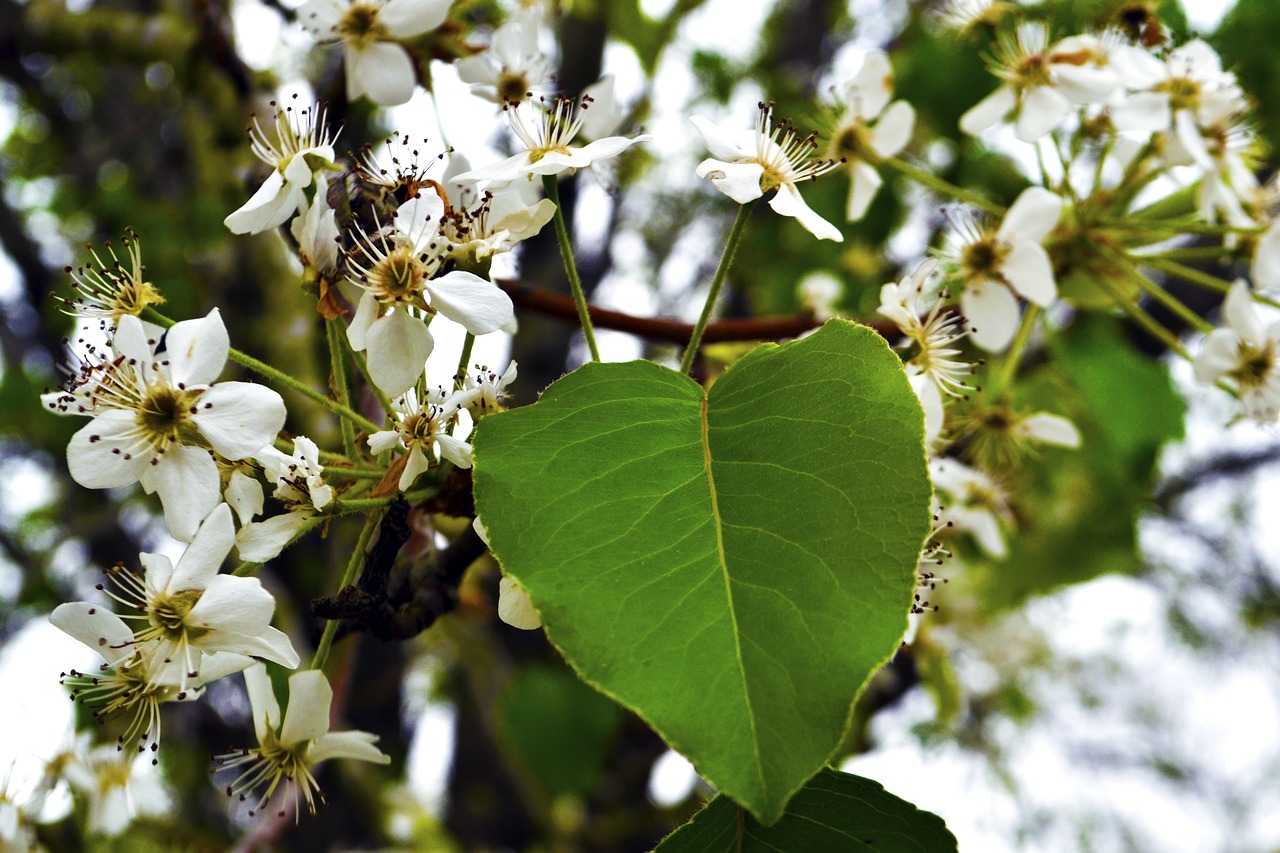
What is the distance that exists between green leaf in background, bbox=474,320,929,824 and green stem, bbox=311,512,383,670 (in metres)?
0.12

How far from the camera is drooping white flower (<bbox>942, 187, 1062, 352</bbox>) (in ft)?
3.23

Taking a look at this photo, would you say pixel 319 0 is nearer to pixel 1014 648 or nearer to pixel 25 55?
pixel 25 55

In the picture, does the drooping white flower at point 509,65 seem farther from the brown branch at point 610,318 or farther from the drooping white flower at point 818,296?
the drooping white flower at point 818,296

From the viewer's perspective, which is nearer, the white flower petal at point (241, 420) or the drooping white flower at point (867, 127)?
the white flower petal at point (241, 420)

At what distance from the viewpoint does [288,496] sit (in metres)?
0.68

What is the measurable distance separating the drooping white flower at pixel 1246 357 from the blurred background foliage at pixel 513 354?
37 centimetres

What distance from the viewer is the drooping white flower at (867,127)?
117 centimetres

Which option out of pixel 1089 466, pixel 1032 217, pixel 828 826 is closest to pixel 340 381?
pixel 828 826

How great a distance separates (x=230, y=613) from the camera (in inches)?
25.9

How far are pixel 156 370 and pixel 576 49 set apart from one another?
2.01 m

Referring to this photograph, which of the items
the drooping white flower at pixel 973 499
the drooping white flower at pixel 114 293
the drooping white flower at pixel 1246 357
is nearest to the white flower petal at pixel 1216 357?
the drooping white flower at pixel 1246 357

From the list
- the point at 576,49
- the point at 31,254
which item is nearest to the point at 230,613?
the point at 576,49

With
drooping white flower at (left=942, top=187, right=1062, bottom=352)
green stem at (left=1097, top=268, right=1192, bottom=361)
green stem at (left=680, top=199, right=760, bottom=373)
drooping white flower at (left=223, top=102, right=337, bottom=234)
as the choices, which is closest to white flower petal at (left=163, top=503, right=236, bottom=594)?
drooping white flower at (left=223, top=102, right=337, bottom=234)

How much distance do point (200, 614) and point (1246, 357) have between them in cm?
95
